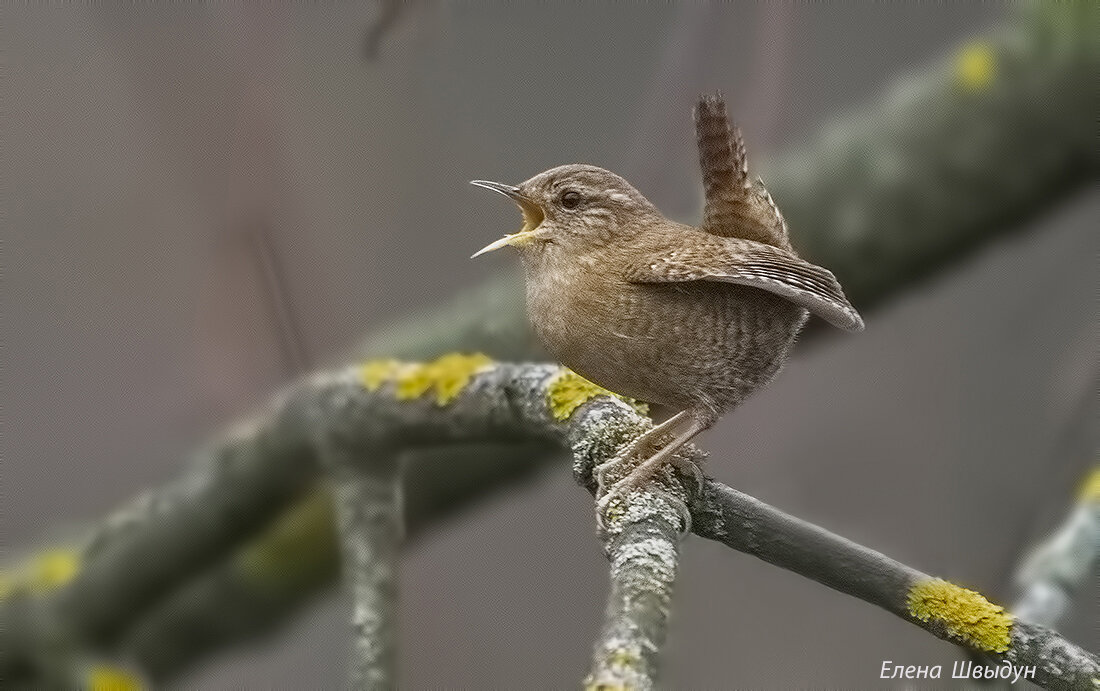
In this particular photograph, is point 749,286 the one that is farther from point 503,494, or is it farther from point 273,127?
point 503,494

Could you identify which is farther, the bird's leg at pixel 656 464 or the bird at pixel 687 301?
the bird at pixel 687 301

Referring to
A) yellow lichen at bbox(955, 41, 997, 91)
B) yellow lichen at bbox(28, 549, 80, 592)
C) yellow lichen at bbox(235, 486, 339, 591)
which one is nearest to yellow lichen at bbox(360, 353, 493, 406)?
yellow lichen at bbox(235, 486, 339, 591)

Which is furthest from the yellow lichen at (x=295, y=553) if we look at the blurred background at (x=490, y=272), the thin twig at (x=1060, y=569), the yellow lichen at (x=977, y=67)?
the yellow lichen at (x=977, y=67)

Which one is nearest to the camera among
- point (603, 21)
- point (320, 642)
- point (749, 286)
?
point (749, 286)

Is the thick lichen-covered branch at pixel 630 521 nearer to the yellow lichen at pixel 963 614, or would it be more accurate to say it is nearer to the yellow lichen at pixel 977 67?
the yellow lichen at pixel 963 614

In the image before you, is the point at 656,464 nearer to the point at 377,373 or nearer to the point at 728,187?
the point at 728,187

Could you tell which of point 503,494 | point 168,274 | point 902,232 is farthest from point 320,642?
point 902,232

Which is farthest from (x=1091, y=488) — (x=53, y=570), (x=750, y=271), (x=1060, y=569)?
(x=53, y=570)
